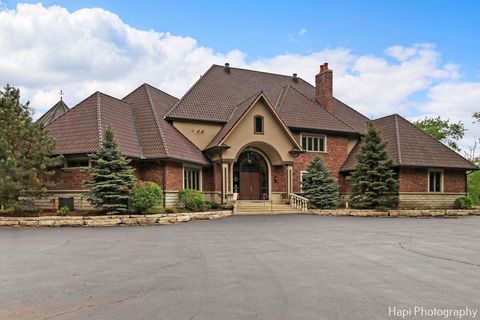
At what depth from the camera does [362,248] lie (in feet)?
32.4

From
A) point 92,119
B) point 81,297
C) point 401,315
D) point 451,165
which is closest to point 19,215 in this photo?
point 92,119

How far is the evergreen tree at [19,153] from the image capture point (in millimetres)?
16297

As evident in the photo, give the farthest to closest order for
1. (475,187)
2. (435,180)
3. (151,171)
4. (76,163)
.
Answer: (475,187), (435,180), (151,171), (76,163)

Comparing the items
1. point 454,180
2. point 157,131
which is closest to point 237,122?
point 157,131

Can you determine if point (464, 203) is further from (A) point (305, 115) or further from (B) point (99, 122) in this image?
(B) point (99, 122)

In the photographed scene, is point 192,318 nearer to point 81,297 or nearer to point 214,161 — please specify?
point 81,297

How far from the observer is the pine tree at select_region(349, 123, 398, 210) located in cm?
2242

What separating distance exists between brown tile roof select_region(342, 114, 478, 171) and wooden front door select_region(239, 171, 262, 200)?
6501 mm

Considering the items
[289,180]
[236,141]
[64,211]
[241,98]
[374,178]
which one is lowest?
[64,211]

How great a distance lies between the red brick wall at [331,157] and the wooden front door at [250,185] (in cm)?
254

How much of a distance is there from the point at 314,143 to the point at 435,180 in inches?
328

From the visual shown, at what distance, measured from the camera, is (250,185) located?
25516mm

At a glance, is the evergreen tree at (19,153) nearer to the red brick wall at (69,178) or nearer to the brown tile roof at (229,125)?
the red brick wall at (69,178)

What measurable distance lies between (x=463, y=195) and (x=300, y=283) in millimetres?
24727
